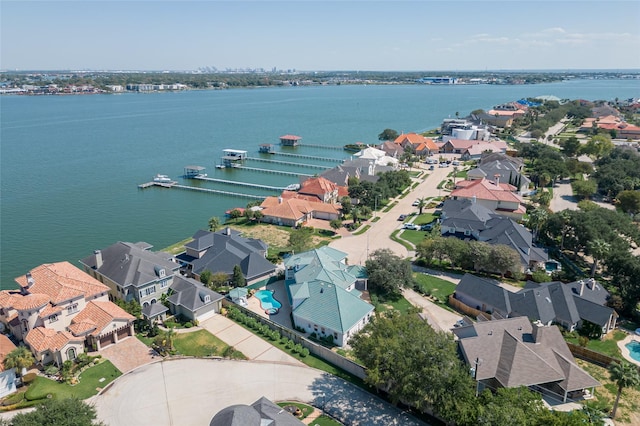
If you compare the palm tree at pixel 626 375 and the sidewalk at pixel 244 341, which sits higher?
the palm tree at pixel 626 375

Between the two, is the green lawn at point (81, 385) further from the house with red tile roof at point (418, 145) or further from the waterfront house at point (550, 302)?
the house with red tile roof at point (418, 145)

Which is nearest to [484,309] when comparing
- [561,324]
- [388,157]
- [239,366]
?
[561,324]

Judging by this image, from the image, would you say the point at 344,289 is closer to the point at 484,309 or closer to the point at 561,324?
the point at 484,309

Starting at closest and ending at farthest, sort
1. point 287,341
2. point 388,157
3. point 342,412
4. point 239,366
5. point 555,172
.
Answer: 1. point 342,412
2. point 239,366
3. point 287,341
4. point 555,172
5. point 388,157

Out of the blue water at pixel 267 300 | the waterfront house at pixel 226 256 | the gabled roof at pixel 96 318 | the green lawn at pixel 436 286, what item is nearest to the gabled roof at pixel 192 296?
the blue water at pixel 267 300

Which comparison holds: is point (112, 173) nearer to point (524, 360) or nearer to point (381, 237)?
point (381, 237)

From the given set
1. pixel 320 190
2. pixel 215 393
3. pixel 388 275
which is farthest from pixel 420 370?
pixel 320 190

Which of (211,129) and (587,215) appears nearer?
(587,215)
